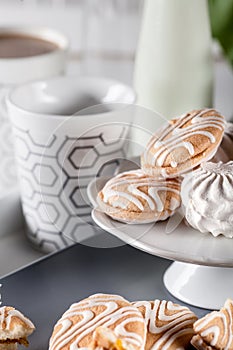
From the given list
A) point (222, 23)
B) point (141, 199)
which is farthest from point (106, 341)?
point (222, 23)

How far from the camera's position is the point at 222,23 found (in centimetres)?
101

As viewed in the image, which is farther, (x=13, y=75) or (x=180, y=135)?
(x=13, y=75)

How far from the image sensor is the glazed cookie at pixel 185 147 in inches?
24.3

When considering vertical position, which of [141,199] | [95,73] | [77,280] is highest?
[141,199]

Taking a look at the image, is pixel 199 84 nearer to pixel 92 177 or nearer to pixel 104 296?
pixel 92 177

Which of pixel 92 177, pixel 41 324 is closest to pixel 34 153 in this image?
pixel 92 177

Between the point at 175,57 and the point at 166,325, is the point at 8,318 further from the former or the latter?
the point at 175,57

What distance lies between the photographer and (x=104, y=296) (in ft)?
1.90

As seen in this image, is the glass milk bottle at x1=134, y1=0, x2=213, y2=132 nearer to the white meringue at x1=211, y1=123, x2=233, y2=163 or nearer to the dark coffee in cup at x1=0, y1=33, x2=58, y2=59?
the dark coffee in cup at x1=0, y1=33, x2=58, y2=59

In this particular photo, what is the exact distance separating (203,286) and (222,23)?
46cm

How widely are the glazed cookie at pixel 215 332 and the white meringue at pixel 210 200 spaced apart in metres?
0.07

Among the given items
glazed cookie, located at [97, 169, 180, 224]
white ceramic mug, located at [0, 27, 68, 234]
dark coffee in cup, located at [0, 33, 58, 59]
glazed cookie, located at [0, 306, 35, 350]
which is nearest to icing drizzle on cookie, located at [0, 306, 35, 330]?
glazed cookie, located at [0, 306, 35, 350]

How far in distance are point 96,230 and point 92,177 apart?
0.06m

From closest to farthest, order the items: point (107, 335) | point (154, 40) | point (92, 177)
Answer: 1. point (107, 335)
2. point (92, 177)
3. point (154, 40)
